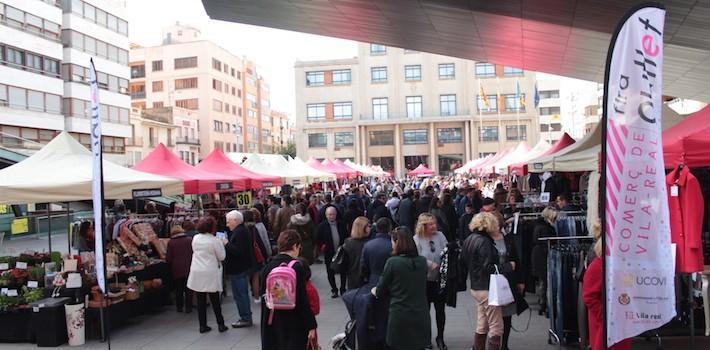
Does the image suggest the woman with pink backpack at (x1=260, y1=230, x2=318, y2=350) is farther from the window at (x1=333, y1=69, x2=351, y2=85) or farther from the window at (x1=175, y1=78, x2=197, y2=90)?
the window at (x1=175, y1=78, x2=197, y2=90)

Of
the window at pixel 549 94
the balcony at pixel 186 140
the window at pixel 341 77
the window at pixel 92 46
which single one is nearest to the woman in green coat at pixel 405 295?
the window at pixel 92 46

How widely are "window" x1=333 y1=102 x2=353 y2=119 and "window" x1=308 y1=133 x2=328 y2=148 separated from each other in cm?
276

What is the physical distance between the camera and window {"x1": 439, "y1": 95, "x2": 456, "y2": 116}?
66.5 meters

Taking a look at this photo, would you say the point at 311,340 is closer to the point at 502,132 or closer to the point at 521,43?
the point at 521,43

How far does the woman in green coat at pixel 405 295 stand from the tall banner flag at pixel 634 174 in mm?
2362

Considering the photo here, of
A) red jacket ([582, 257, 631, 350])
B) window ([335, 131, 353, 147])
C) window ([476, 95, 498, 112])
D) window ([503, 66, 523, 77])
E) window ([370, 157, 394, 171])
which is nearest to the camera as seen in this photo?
red jacket ([582, 257, 631, 350])

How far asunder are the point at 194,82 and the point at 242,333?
76574 mm

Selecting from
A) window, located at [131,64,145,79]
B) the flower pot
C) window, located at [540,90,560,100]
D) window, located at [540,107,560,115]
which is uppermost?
window, located at [131,64,145,79]

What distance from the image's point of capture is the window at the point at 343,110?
6756cm

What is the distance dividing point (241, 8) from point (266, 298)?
1113cm

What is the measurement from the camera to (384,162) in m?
69.3

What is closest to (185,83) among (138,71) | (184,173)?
(138,71)

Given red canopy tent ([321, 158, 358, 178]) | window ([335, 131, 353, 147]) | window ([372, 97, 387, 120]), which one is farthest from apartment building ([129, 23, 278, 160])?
red canopy tent ([321, 158, 358, 178])

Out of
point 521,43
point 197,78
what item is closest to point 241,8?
point 521,43
